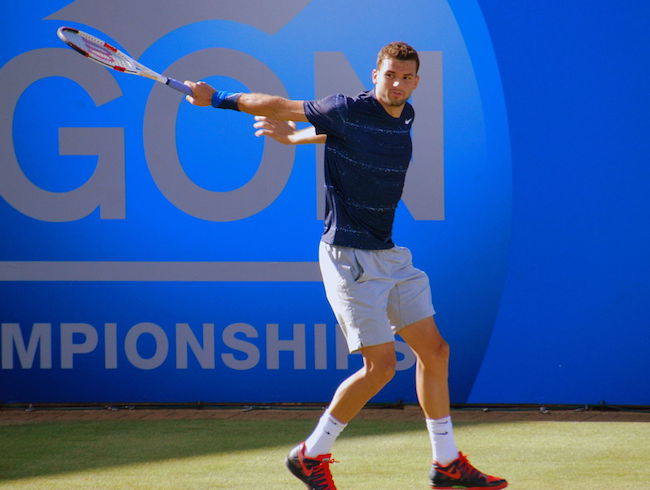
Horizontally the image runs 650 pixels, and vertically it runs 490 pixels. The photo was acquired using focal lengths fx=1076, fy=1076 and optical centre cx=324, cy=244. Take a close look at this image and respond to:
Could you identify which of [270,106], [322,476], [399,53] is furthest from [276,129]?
[322,476]

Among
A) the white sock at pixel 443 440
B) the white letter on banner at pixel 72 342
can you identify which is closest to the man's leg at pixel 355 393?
the white sock at pixel 443 440

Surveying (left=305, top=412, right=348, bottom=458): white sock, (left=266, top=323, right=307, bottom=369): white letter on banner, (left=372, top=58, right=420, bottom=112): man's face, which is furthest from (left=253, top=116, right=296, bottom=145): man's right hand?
(left=266, top=323, right=307, bottom=369): white letter on banner

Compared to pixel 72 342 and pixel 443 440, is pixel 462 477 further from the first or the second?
pixel 72 342

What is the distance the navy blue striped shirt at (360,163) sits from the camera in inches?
148

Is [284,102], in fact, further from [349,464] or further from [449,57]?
[449,57]

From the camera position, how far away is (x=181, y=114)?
5750mm

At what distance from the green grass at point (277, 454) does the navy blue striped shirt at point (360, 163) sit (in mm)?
1004

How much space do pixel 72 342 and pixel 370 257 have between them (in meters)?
2.57

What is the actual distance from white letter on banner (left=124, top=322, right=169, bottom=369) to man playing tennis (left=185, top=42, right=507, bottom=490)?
2.09 metres

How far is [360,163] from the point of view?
378 centimetres

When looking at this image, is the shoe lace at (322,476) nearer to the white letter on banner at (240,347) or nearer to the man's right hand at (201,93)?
the man's right hand at (201,93)

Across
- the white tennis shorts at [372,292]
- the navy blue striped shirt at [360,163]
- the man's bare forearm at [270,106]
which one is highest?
the man's bare forearm at [270,106]

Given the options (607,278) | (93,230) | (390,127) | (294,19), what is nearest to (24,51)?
(93,230)

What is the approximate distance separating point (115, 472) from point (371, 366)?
130 centimetres
